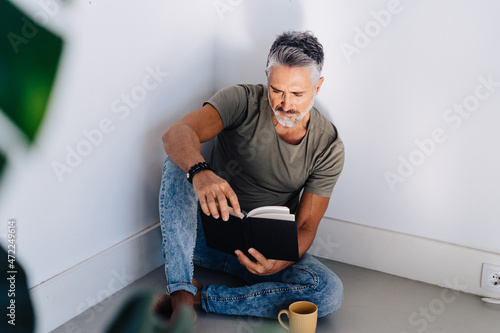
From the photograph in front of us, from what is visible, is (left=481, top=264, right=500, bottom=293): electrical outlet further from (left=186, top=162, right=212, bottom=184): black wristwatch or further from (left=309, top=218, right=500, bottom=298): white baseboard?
(left=186, top=162, right=212, bottom=184): black wristwatch

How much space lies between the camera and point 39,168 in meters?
1.42

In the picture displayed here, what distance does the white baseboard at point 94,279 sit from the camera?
1.50m

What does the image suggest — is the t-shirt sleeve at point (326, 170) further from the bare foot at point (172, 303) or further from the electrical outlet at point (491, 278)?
the electrical outlet at point (491, 278)

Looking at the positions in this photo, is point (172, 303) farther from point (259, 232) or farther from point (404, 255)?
point (404, 255)

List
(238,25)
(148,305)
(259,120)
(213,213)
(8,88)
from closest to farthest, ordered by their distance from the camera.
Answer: (8,88), (213,213), (148,305), (259,120), (238,25)

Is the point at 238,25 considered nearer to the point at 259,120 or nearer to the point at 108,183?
the point at 259,120

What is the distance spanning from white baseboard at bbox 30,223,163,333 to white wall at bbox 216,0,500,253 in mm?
789

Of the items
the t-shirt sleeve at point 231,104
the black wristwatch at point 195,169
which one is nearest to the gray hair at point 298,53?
the t-shirt sleeve at point 231,104

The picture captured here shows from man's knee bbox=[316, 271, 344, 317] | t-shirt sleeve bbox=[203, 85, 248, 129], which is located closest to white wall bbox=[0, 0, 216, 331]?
t-shirt sleeve bbox=[203, 85, 248, 129]

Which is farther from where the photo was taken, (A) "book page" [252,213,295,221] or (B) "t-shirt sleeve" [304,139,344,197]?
(B) "t-shirt sleeve" [304,139,344,197]

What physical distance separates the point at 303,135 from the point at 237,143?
0.76 ft

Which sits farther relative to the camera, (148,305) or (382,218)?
(382,218)

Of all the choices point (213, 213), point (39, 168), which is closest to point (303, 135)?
point (213, 213)

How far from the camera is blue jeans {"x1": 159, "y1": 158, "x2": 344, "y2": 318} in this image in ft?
5.28
